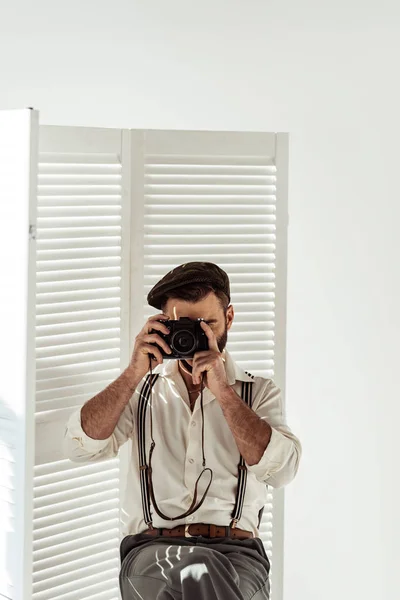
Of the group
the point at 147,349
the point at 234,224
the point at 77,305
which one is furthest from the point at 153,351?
the point at 234,224

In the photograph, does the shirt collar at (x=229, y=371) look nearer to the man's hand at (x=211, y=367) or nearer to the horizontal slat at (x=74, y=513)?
the man's hand at (x=211, y=367)

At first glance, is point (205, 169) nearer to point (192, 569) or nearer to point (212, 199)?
point (212, 199)

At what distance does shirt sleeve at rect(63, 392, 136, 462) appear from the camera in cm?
228

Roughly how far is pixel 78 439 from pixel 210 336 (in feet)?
1.35

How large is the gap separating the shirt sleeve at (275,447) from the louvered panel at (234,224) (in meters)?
0.30

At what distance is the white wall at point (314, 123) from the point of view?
3.30m

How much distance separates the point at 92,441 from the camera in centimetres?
228

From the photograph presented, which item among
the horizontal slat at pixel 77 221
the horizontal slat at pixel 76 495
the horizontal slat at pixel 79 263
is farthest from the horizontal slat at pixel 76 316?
the horizontal slat at pixel 76 495

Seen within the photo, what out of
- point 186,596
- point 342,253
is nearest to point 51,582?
point 186,596

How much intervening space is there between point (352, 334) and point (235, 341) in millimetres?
890

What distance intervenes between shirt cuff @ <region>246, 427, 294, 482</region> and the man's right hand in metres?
0.32

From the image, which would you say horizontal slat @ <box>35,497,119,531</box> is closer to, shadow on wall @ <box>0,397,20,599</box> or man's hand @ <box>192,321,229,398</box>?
shadow on wall @ <box>0,397,20,599</box>

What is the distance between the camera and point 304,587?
361cm

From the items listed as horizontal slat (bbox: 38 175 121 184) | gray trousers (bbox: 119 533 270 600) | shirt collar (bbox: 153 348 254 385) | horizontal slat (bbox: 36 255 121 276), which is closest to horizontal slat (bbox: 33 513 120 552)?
gray trousers (bbox: 119 533 270 600)
